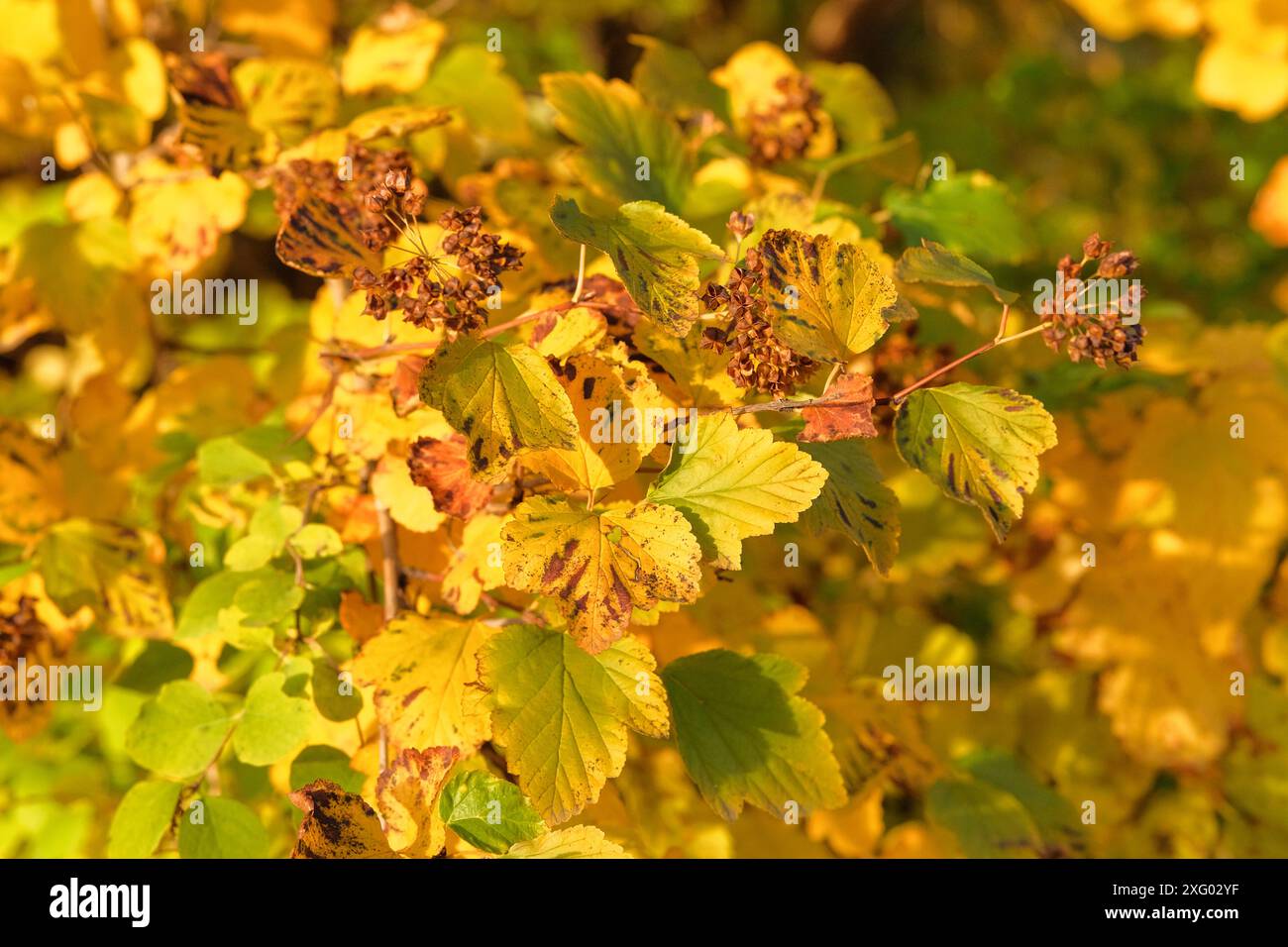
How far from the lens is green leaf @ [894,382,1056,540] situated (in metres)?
0.88

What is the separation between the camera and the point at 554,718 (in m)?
0.88

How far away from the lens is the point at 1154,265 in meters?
2.46

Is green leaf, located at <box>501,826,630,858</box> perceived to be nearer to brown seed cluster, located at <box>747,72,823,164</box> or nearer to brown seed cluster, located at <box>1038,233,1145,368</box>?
brown seed cluster, located at <box>1038,233,1145,368</box>

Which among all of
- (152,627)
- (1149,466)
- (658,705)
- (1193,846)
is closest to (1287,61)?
(1149,466)

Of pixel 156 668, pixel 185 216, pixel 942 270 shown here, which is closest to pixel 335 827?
pixel 156 668

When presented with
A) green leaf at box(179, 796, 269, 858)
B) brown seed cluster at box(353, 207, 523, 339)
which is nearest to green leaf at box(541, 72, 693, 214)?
brown seed cluster at box(353, 207, 523, 339)

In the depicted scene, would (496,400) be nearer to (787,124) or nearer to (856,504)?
(856,504)

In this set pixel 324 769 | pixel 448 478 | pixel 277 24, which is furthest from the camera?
pixel 277 24

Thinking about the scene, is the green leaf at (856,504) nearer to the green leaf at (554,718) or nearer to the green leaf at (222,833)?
the green leaf at (554,718)

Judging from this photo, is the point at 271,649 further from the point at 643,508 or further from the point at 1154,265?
the point at 1154,265

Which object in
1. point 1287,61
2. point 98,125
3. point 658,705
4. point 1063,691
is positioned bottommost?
point 1063,691

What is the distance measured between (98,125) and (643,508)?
0.87 meters

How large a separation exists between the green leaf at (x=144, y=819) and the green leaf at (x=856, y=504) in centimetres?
61

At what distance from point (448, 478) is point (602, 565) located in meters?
0.17
